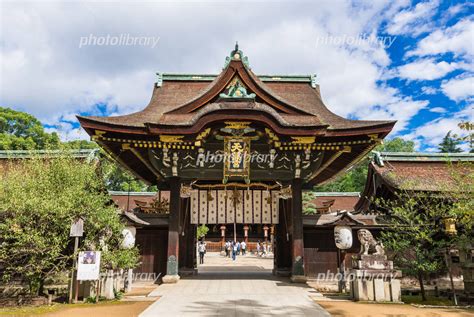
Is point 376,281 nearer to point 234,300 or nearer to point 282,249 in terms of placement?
point 234,300

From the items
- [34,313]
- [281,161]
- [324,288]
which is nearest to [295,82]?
[281,161]

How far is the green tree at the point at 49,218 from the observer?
890 cm

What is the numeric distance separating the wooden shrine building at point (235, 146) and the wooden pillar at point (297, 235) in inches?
1.5

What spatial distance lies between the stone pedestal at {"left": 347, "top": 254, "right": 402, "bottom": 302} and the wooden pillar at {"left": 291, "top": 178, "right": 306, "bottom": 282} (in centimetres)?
316

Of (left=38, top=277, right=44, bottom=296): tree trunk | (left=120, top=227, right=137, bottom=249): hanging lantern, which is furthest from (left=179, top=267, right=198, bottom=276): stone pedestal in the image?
(left=38, top=277, right=44, bottom=296): tree trunk

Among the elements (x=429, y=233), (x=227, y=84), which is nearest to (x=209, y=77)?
(x=227, y=84)

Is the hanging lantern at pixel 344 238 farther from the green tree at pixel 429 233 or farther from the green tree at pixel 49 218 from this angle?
the green tree at pixel 49 218

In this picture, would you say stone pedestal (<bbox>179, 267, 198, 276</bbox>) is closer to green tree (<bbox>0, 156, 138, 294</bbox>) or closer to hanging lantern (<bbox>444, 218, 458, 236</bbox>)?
green tree (<bbox>0, 156, 138, 294</bbox>)

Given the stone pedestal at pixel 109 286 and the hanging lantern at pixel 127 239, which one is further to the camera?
the hanging lantern at pixel 127 239

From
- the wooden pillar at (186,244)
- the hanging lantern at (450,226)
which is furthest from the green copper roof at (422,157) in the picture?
the wooden pillar at (186,244)

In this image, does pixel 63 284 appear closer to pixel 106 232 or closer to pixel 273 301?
pixel 106 232

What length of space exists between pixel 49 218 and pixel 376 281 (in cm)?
943

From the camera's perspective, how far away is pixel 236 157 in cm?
1371

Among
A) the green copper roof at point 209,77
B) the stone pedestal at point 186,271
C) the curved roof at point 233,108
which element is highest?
the green copper roof at point 209,77
